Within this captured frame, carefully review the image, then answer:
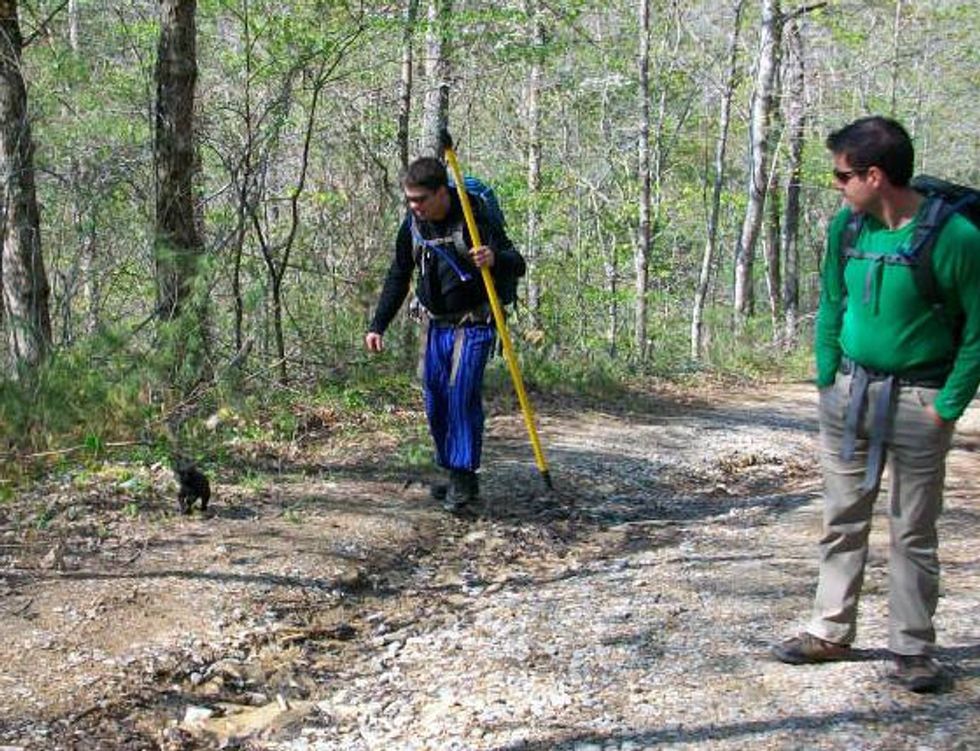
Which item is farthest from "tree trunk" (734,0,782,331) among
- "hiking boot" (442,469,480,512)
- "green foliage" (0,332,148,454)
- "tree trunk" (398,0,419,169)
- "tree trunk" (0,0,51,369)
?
"green foliage" (0,332,148,454)

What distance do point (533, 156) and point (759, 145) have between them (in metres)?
4.07

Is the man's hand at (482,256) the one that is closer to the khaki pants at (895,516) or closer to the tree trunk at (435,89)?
the khaki pants at (895,516)

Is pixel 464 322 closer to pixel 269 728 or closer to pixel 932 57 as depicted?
pixel 269 728

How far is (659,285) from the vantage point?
1275 inches

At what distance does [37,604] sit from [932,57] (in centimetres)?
2849

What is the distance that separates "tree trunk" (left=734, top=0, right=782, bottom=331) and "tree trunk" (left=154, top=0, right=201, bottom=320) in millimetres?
11984

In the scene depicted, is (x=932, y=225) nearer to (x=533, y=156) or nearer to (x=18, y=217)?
(x=18, y=217)

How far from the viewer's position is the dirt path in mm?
3613

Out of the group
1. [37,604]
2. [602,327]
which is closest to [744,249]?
[602,327]

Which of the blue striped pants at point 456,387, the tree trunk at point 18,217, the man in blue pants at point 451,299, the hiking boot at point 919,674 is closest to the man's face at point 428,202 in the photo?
the man in blue pants at point 451,299

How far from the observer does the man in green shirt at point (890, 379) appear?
3424mm

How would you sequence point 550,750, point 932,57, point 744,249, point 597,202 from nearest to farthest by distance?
point 550,750
point 744,249
point 597,202
point 932,57

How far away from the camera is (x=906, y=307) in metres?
3.47

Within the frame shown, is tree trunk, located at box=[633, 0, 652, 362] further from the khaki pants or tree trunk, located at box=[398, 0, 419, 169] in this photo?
the khaki pants
